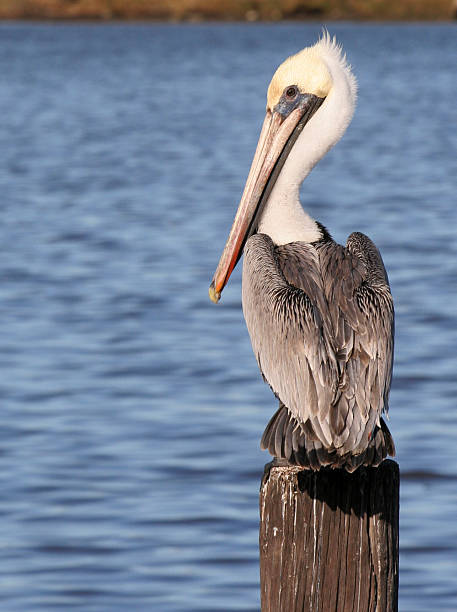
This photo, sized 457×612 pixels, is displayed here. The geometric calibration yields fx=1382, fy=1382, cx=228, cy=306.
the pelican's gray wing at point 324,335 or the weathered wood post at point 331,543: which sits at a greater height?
the pelican's gray wing at point 324,335

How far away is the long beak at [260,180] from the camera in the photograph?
4582 millimetres

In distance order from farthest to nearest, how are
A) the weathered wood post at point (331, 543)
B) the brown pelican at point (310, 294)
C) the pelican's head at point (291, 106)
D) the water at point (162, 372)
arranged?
the water at point (162, 372) < the pelican's head at point (291, 106) < the brown pelican at point (310, 294) < the weathered wood post at point (331, 543)

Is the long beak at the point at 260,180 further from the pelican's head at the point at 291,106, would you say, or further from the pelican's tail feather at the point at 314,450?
the pelican's tail feather at the point at 314,450

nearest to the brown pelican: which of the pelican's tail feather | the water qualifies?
the pelican's tail feather

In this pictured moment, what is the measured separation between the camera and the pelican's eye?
480cm

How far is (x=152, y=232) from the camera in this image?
45.6ft

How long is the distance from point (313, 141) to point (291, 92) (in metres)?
0.20

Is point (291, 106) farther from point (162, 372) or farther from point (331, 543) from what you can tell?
point (162, 372)

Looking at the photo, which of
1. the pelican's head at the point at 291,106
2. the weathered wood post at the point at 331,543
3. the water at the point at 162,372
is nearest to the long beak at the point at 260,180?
the pelican's head at the point at 291,106

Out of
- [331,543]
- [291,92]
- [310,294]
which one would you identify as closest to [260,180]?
[291,92]

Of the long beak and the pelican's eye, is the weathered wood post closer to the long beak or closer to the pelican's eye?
the long beak

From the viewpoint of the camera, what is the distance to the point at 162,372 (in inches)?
349

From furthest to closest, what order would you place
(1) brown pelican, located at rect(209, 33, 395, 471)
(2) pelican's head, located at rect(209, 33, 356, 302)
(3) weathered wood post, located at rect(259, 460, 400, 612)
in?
(2) pelican's head, located at rect(209, 33, 356, 302) < (1) brown pelican, located at rect(209, 33, 395, 471) < (3) weathered wood post, located at rect(259, 460, 400, 612)

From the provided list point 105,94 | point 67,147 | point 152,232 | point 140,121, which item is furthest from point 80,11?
point 152,232
